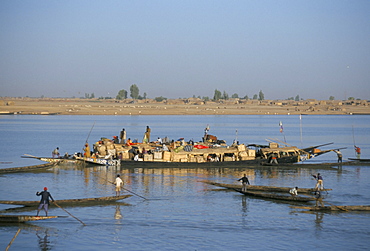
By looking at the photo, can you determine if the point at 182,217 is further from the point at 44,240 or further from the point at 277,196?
the point at 44,240

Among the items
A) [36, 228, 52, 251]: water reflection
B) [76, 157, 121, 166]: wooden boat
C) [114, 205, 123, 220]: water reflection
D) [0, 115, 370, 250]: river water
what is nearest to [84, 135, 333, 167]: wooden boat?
[76, 157, 121, 166]: wooden boat

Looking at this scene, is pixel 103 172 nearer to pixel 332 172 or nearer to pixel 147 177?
pixel 147 177

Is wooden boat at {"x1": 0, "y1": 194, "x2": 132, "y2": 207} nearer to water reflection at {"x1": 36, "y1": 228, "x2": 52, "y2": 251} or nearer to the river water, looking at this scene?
the river water

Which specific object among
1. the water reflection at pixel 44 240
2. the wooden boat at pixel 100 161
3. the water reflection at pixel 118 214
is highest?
the wooden boat at pixel 100 161

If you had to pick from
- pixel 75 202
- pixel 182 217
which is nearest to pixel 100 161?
pixel 75 202

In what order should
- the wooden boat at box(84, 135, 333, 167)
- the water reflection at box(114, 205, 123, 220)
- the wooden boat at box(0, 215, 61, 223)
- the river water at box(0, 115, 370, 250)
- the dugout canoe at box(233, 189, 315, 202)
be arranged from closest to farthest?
1. the river water at box(0, 115, 370, 250)
2. the wooden boat at box(0, 215, 61, 223)
3. the water reflection at box(114, 205, 123, 220)
4. the dugout canoe at box(233, 189, 315, 202)
5. the wooden boat at box(84, 135, 333, 167)

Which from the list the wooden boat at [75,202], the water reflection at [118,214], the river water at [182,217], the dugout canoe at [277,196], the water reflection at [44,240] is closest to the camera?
the water reflection at [44,240]

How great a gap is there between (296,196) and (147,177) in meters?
13.4

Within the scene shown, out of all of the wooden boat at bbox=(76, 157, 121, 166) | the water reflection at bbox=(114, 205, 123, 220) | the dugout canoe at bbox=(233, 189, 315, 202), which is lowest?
the water reflection at bbox=(114, 205, 123, 220)

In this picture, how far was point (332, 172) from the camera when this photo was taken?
42562 mm

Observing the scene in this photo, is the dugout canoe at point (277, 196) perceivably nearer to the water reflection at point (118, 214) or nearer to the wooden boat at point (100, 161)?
the water reflection at point (118, 214)

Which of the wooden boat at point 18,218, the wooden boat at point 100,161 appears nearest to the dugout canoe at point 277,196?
the wooden boat at point 18,218

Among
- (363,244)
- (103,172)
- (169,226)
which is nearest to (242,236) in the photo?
(169,226)

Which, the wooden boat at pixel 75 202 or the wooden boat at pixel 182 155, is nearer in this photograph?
the wooden boat at pixel 75 202
